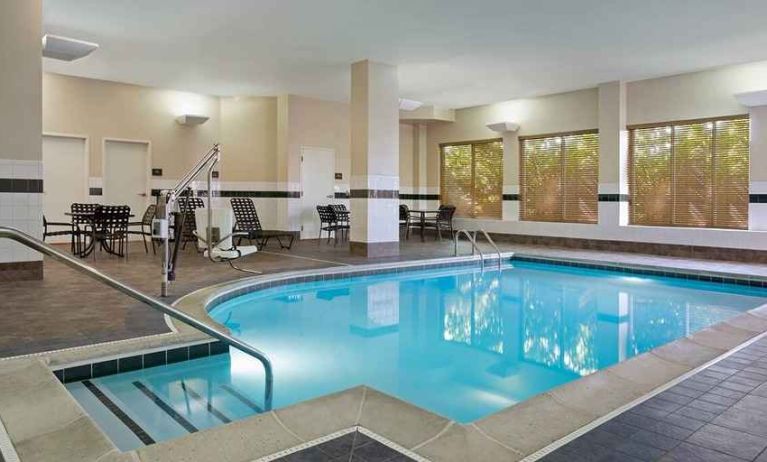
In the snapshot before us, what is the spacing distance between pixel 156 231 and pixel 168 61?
4817 mm

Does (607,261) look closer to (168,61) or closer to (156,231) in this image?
(156,231)

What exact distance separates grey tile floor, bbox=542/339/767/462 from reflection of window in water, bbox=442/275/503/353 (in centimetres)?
168

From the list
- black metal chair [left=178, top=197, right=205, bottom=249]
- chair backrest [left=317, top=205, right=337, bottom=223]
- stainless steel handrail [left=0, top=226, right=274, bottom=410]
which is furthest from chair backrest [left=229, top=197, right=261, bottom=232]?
stainless steel handrail [left=0, top=226, right=274, bottom=410]

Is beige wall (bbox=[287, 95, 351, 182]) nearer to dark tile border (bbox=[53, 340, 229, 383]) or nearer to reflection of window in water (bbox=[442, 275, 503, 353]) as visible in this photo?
reflection of window in water (bbox=[442, 275, 503, 353])

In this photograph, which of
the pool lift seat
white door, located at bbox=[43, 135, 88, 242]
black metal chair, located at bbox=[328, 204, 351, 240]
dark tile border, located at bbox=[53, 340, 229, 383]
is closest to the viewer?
dark tile border, located at bbox=[53, 340, 229, 383]

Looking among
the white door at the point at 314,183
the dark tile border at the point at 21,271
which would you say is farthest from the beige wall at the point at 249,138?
the dark tile border at the point at 21,271

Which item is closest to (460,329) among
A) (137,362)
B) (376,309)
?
Answer: (376,309)

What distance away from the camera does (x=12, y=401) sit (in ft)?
8.02

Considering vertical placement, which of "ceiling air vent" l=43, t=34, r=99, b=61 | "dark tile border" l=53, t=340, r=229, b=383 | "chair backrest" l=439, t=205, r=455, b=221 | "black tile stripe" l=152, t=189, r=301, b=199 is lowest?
"dark tile border" l=53, t=340, r=229, b=383

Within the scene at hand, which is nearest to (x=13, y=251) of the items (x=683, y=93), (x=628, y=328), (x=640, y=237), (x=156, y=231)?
(x=156, y=231)

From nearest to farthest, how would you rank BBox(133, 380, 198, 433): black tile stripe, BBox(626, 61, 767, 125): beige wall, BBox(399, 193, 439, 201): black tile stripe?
BBox(133, 380, 198, 433): black tile stripe < BBox(626, 61, 767, 125): beige wall < BBox(399, 193, 439, 201): black tile stripe

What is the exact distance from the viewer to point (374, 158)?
8.46 m

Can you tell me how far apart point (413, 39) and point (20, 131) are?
177 inches

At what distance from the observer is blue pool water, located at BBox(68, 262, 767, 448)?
10.1 ft
